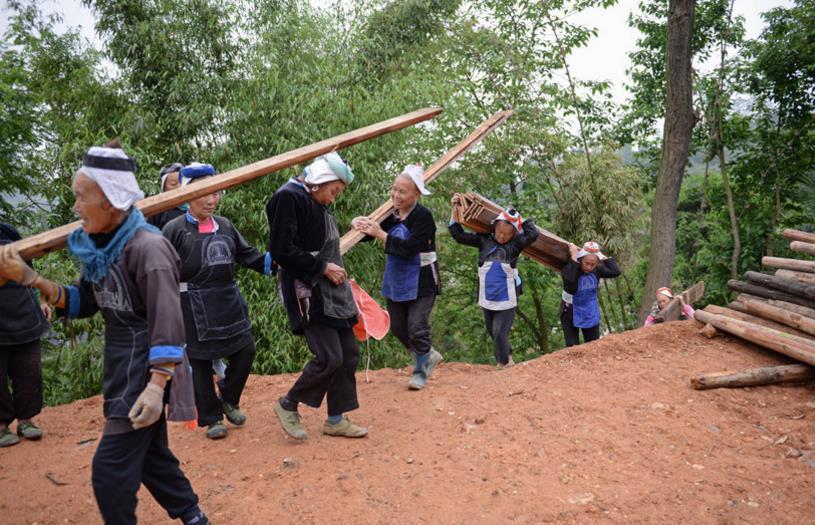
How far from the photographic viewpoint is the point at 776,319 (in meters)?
6.04

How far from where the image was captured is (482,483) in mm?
3672

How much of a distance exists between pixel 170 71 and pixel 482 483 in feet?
25.1

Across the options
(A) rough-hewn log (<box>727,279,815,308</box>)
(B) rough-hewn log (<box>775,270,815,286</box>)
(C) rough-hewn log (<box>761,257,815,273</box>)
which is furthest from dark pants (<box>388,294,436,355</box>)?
(C) rough-hewn log (<box>761,257,815,273</box>)

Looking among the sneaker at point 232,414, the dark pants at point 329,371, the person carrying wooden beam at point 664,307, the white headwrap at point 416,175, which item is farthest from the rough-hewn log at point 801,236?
the sneaker at point 232,414

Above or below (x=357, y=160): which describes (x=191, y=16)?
above

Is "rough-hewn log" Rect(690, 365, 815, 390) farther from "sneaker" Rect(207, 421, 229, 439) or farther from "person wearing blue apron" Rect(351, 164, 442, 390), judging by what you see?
"sneaker" Rect(207, 421, 229, 439)

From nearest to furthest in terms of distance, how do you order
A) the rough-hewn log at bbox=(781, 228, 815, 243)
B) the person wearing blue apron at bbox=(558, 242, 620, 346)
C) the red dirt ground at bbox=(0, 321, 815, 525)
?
the red dirt ground at bbox=(0, 321, 815, 525) → the person wearing blue apron at bbox=(558, 242, 620, 346) → the rough-hewn log at bbox=(781, 228, 815, 243)

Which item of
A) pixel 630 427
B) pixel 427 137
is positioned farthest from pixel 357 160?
pixel 630 427

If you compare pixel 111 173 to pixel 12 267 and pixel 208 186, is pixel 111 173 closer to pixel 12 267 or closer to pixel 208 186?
pixel 12 267

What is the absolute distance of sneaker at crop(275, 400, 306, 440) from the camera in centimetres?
428

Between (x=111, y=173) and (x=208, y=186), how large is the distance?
2.30 feet

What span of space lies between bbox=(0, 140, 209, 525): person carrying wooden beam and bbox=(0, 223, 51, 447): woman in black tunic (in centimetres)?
223

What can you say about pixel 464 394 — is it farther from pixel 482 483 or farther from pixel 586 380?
pixel 482 483

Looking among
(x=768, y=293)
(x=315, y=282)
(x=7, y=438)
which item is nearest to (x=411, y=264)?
(x=315, y=282)
